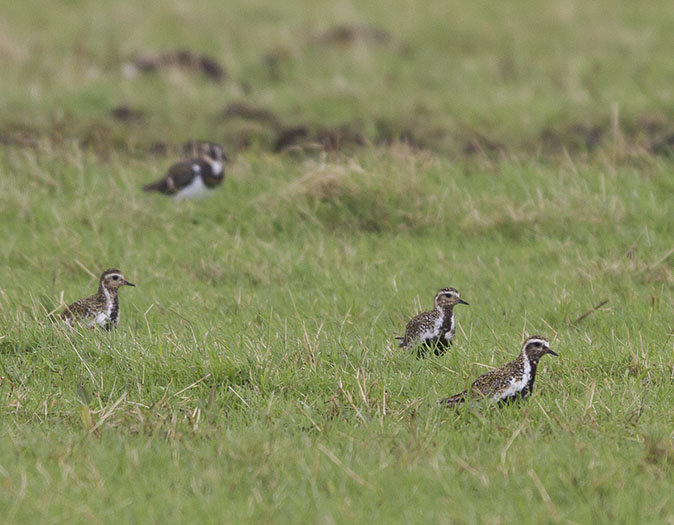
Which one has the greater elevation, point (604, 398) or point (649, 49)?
point (649, 49)

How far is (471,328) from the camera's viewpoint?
8.13m

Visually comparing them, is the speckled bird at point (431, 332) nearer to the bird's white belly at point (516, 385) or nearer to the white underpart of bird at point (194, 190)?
the bird's white belly at point (516, 385)

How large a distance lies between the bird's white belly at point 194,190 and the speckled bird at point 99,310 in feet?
11.2

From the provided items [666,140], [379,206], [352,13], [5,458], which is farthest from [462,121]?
[5,458]

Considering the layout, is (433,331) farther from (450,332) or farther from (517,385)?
(517,385)

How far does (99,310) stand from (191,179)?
12.9 ft

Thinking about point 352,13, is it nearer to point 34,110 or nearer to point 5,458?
point 34,110

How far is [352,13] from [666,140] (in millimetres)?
8472

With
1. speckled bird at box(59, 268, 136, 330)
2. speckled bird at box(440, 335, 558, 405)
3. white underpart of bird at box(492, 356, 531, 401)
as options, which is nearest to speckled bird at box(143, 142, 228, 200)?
speckled bird at box(59, 268, 136, 330)

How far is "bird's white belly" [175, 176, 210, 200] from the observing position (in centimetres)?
1185

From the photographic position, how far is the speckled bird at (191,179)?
11875 millimetres

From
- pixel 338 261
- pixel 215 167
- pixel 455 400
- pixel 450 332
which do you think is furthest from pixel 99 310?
pixel 215 167

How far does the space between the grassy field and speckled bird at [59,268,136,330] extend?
0.24 meters

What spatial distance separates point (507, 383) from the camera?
21.1ft
